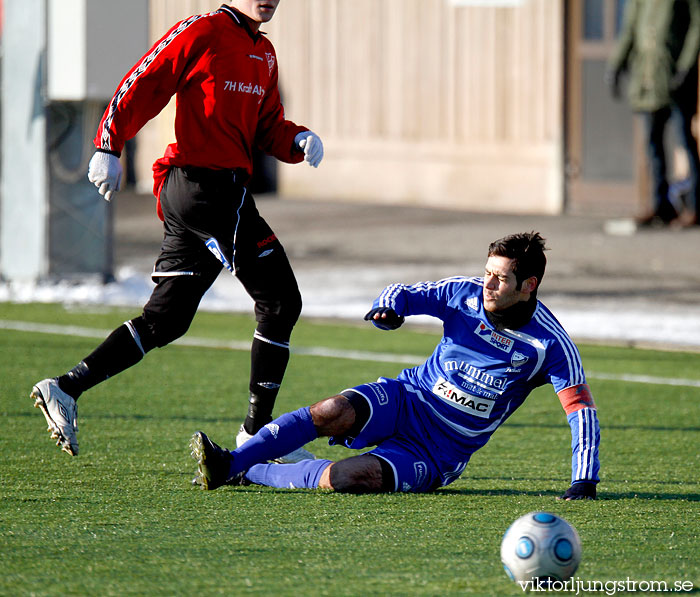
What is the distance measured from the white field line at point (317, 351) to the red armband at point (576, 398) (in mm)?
3190

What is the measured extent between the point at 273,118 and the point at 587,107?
37.3 feet

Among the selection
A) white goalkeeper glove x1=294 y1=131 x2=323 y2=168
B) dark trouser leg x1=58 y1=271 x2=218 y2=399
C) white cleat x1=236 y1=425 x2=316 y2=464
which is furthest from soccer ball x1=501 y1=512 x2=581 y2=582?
white goalkeeper glove x1=294 y1=131 x2=323 y2=168

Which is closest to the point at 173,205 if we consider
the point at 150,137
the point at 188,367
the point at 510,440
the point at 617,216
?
the point at 510,440

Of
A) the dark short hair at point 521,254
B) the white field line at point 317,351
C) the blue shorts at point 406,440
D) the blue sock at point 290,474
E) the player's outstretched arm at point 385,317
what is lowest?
the white field line at point 317,351

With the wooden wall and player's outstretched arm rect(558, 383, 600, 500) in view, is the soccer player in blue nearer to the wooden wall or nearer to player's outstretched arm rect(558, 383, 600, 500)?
player's outstretched arm rect(558, 383, 600, 500)

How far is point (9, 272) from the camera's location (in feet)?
41.0

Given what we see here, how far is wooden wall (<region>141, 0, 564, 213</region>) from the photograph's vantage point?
17.2 metres

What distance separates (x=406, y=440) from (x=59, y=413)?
1344mm

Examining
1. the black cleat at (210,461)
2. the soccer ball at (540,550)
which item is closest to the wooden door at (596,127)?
the black cleat at (210,461)

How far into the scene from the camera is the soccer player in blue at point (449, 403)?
5188mm

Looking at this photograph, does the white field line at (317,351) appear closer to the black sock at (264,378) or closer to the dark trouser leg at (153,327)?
the black sock at (264,378)

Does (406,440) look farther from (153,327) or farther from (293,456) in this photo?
(153,327)

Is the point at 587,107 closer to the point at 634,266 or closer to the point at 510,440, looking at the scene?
the point at 634,266

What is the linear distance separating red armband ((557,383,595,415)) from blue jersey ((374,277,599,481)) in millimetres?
16
